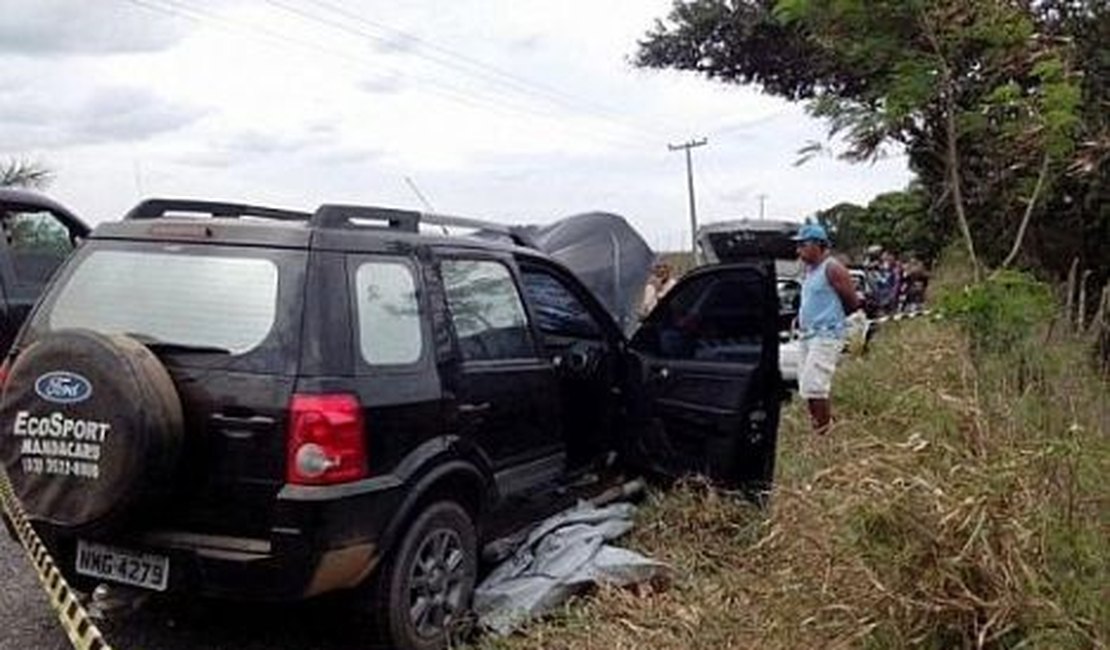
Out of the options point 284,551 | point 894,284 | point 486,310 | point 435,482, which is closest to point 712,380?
point 486,310

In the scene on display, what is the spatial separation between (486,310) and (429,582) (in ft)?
4.05

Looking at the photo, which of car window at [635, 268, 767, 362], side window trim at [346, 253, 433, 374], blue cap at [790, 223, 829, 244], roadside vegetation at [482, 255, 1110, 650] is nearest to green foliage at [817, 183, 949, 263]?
blue cap at [790, 223, 829, 244]

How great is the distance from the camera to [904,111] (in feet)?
28.1

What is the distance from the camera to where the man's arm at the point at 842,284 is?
8008mm

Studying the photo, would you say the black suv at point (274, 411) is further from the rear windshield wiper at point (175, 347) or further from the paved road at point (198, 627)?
the paved road at point (198, 627)

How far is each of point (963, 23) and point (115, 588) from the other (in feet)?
23.0

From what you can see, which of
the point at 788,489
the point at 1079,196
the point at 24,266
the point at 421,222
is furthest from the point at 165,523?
the point at 1079,196

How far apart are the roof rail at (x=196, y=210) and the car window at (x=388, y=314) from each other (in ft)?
1.48

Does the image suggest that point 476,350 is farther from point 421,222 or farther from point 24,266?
point 24,266

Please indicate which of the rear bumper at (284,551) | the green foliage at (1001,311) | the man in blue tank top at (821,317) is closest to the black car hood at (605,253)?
the man in blue tank top at (821,317)

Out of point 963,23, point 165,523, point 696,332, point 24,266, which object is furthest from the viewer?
point 963,23

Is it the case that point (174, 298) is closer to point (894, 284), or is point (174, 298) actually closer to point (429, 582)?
point (429, 582)

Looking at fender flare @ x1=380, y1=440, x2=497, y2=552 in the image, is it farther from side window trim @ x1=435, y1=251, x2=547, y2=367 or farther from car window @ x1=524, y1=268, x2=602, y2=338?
car window @ x1=524, y1=268, x2=602, y2=338

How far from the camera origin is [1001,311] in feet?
24.8
